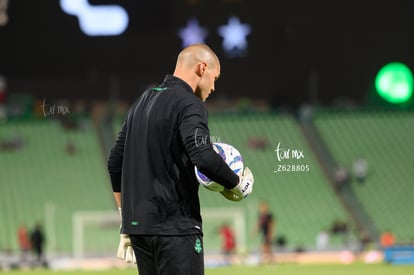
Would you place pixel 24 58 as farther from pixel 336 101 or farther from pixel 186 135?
pixel 186 135

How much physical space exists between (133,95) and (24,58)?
2.96 meters

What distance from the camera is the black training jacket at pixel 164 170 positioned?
499 centimetres

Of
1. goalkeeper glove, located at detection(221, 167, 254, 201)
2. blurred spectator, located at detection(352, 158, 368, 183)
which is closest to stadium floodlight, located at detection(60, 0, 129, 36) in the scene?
blurred spectator, located at detection(352, 158, 368, 183)

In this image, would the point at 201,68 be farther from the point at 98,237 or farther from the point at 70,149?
the point at 70,149

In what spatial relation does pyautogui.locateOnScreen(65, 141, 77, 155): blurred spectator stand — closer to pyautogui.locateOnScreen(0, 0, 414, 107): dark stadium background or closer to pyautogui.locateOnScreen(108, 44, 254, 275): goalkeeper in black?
pyautogui.locateOnScreen(0, 0, 414, 107): dark stadium background

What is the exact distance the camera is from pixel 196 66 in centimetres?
521

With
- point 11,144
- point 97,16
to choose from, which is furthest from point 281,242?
point 11,144

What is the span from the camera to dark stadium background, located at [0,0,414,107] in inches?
925

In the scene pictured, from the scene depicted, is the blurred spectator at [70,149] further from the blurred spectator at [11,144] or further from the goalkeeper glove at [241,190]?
the goalkeeper glove at [241,190]

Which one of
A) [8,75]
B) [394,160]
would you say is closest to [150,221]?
[394,160]

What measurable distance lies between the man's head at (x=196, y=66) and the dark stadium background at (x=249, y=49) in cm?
1633

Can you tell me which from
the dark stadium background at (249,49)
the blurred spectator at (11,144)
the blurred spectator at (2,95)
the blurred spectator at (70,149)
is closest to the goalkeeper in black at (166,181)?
the dark stadium background at (249,49)

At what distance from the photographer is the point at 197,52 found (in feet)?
17.1

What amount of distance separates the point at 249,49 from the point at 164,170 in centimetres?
2060
